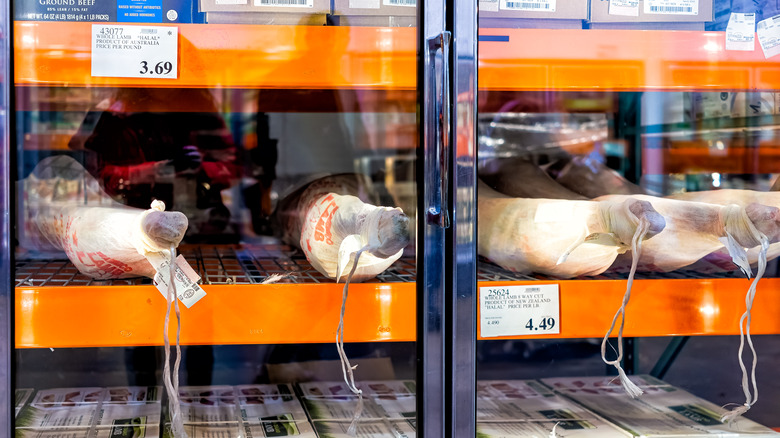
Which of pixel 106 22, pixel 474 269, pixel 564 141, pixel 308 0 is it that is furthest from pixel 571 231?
pixel 106 22

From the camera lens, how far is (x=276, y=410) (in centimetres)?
125

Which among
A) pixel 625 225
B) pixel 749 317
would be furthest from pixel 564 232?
pixel 749 317

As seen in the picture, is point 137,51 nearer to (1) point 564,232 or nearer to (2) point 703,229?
(1) point 564,232

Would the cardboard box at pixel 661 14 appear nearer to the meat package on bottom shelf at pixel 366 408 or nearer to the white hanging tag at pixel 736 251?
the white hanging tag at pixel 736 251

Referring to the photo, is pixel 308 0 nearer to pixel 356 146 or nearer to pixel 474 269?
pixel 474 269

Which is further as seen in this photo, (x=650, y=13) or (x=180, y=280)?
(x=650, y=13)

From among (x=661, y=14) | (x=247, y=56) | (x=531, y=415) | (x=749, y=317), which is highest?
(x=661, y=14)

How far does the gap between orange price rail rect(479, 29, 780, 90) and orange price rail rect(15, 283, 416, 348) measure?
382 mm

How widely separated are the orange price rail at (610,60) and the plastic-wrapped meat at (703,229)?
203 millimetres

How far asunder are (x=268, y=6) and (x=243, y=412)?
0.75 m

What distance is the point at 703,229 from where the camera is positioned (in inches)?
39.7

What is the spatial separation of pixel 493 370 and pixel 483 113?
0.71 metres

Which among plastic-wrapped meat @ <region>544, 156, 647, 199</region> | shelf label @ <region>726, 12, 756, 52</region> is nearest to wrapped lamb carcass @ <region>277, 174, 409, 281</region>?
plastic-wrapped meat @ <region>544, 156, 647, 199</region>

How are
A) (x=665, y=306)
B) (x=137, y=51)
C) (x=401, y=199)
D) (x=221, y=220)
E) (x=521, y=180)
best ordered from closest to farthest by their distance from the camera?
1. (x=137, y=51)
2. (x=665, y=306)
3. (x=521, y=180)
4. (x=221, y=220)
5. (x=401, y=199)
